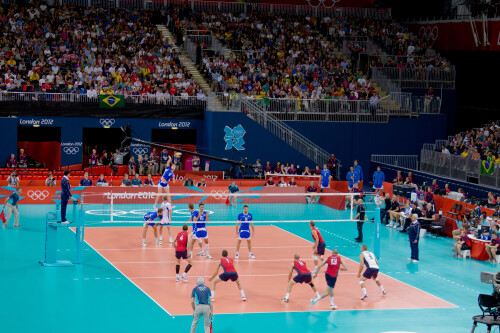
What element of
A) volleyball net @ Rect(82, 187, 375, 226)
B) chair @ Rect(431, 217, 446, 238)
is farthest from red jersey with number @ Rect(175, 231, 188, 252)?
chair @ Rect(431, 217, 446, 238)

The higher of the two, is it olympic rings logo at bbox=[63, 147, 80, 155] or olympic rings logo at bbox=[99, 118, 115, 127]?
olympic rings logo at bbox=[99, 118, 115, 127]

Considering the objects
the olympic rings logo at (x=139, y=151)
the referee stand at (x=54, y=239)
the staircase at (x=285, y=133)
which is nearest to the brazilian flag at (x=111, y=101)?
the olympic rings logo at (x=139, y=151)

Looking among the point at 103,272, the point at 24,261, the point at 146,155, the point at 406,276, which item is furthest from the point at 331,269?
the point at 146,155

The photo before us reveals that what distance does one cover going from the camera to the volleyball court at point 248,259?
23.9 metres

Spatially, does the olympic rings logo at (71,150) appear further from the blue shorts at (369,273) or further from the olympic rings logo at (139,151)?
the blue shorts at (369,273)

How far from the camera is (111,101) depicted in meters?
46.0

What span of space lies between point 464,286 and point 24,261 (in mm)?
15536

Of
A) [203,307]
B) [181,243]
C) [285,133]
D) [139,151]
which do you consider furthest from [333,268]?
[139,151]

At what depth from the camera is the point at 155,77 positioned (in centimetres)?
4859

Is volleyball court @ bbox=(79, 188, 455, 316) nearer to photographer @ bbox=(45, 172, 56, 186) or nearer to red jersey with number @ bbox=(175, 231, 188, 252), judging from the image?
red jersey with number @ bbox=(175, 231, 188, 252)

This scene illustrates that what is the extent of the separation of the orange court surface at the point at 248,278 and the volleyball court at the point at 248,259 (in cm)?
3

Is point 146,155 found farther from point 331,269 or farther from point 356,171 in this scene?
point 331,269

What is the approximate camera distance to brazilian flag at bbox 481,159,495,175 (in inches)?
1591

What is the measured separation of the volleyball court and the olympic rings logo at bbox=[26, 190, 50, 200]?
242 centimetres
